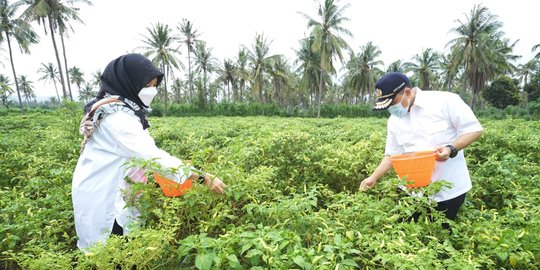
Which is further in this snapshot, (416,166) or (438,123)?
(438,123)

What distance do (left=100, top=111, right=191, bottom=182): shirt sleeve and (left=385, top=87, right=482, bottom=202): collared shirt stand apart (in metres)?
1.63

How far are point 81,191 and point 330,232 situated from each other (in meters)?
1.45

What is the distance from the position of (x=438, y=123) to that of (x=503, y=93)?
117 ft

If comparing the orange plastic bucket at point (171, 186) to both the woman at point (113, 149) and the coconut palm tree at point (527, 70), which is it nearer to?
the woman at point (113, 149)

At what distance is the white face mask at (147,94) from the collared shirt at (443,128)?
1.77 metres

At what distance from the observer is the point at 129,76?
1.90 metres

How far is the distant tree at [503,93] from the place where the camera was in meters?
30.2

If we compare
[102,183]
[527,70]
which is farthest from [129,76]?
[527,70]

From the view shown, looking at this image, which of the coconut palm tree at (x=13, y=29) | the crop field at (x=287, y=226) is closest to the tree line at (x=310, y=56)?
the coconut palm tree at (x=13, y=29)

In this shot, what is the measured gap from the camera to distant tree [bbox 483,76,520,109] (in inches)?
1188

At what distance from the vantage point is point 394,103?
2.21m

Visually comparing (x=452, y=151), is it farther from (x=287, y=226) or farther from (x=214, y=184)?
(x=214, y=184)

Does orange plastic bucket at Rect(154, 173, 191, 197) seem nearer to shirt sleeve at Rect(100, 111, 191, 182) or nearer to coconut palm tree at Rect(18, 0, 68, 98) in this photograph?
shirt sleeve at Rect(100, 111, 191, 182)

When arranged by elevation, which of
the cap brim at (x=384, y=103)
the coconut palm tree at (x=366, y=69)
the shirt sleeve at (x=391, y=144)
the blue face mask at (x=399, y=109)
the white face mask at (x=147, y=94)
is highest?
the coconut palm tree at (x=366, y=69)
